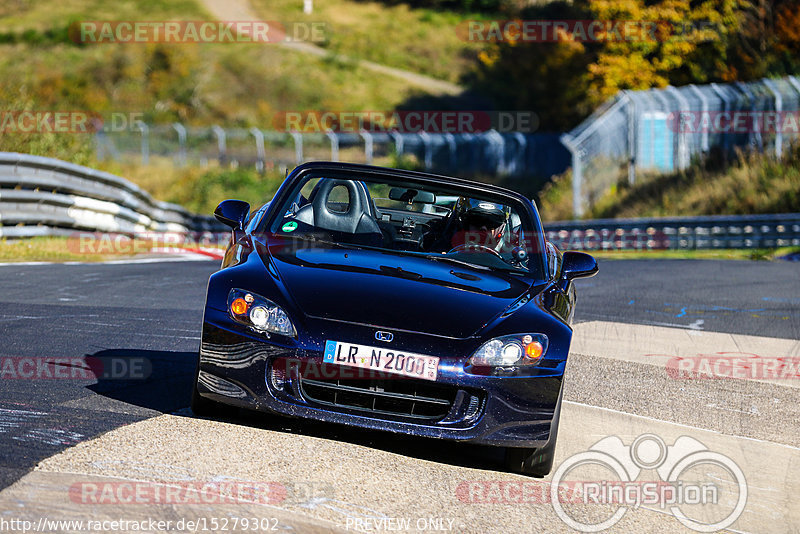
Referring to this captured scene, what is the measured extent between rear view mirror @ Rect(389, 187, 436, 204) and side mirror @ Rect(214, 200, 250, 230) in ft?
3.04

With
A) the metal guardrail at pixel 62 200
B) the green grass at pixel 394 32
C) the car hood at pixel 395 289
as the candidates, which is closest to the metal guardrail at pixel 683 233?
the metal guardrail at pixel 62 200

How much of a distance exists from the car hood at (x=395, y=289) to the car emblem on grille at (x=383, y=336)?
38mm

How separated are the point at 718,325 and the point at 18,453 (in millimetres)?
7387

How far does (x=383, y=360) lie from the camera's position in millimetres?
4969

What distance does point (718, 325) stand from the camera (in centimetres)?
1036

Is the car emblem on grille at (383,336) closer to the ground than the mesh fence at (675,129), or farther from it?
closer to the ground

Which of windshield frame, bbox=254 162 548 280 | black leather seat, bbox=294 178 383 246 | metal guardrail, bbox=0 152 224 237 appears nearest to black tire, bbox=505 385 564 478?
windshield frame, bbox=254 162 548 280

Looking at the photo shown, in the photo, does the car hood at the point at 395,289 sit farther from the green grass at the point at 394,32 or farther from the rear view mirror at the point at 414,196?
the green grass at the point at 394,32

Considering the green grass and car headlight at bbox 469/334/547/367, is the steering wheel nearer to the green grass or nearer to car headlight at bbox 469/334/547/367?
car headlight at bbox 469/334/547/367

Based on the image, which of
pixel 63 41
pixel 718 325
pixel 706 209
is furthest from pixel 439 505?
pixel 63 41

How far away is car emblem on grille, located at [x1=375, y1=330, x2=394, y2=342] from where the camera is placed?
16.4 feet

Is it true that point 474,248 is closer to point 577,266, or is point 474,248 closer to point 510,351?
point 577,266

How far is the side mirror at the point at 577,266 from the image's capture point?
640 cm

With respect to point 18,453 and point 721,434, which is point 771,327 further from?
point 18,453
